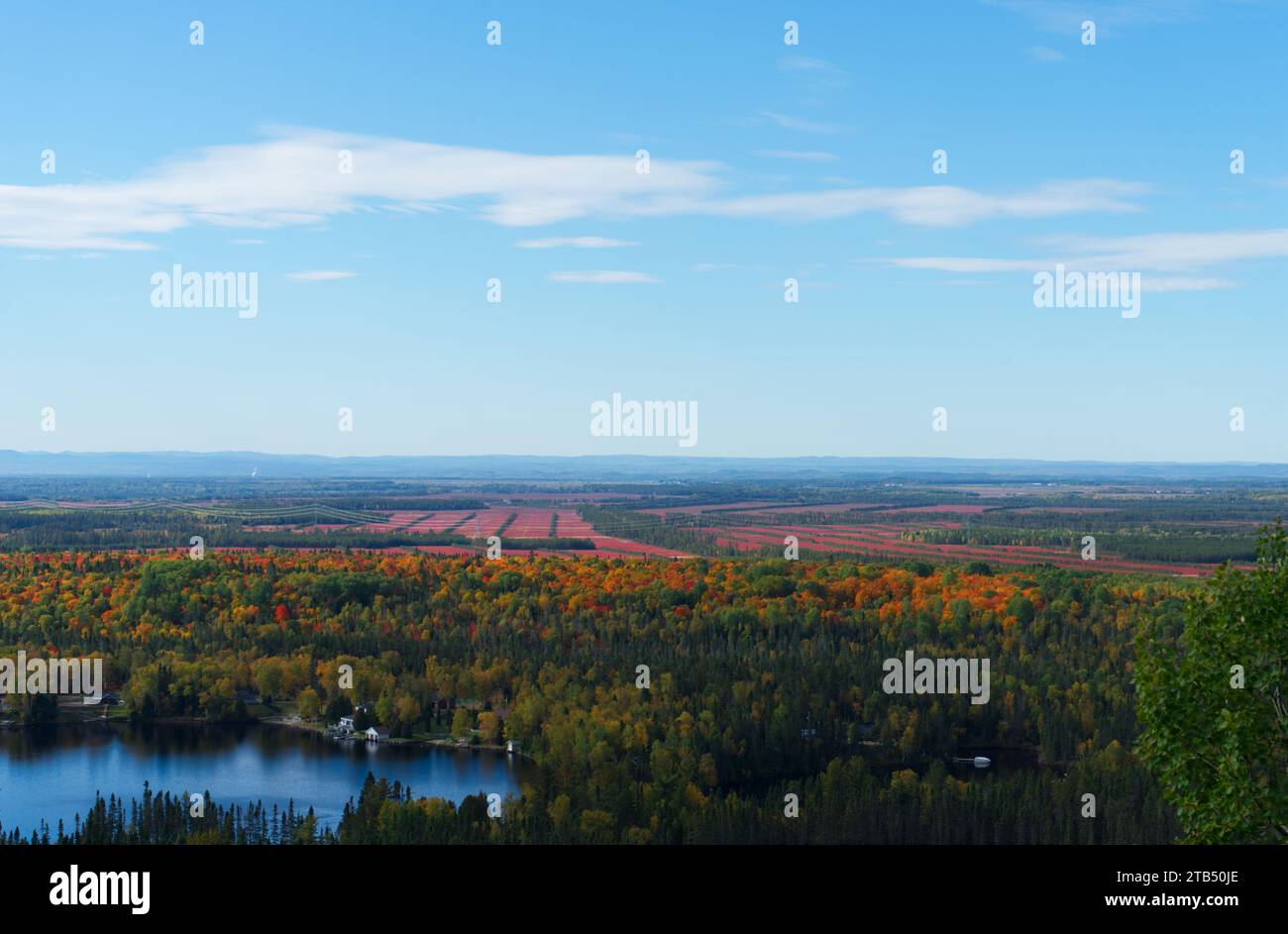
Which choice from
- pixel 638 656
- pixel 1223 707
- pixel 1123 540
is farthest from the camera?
pixel 1123 540

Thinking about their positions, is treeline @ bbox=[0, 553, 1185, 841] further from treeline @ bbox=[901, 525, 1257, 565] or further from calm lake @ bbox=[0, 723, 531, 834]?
treeline @ bbox=[901, 525, 1257, 565]

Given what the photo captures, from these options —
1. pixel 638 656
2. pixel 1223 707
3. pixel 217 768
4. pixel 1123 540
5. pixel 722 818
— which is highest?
pixel 1223 707

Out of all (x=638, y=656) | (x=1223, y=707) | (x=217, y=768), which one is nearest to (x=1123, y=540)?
(x=638, y=656)

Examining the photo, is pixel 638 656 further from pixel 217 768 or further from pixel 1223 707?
pixel 1223 707

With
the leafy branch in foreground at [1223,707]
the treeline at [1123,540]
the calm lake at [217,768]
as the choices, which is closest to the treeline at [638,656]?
the calm lake at [217,768]
